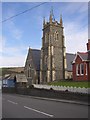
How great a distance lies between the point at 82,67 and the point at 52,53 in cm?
3303

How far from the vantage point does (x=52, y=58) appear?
76.9m

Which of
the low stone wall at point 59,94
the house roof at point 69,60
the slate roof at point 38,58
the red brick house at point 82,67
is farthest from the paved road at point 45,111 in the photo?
the slate roof at point 38,58

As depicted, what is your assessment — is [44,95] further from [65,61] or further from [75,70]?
[65,61]

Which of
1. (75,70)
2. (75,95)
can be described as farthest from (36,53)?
(75,95)

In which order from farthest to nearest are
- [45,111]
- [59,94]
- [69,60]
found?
[69,60], [59,94], [45,111]

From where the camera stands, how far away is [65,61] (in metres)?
79.4

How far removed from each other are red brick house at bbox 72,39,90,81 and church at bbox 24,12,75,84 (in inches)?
1153

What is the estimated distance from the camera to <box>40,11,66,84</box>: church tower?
253 feet

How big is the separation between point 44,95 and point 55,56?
44.2 meters

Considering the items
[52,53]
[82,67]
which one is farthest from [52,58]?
[82,67]

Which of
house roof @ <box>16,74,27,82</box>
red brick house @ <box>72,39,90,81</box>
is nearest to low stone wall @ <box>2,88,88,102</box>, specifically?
red brick house @ <box>72,39,90,81</box>

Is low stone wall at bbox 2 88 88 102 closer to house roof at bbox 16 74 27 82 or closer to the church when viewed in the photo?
house roof at bbox 16 74 27 82

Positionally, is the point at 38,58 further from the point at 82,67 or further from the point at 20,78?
the point at 82,67

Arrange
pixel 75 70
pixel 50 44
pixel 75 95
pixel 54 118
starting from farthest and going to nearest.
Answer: pixel 50 44 < pixel 75 70 < pixel 75 95 < pixel 54 118
